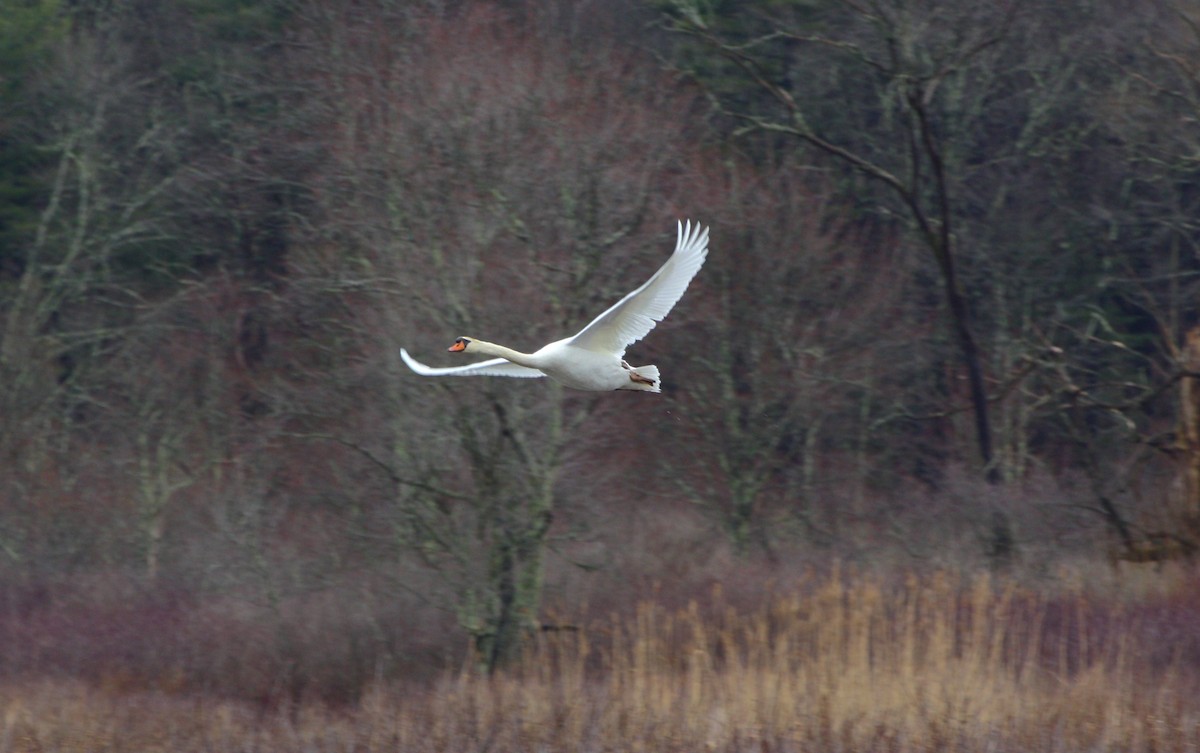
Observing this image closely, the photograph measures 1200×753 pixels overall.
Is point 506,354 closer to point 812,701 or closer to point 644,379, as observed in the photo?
point 644,379

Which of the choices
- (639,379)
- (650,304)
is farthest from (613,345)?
(650,304)

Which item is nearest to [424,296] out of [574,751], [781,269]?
[574,751]

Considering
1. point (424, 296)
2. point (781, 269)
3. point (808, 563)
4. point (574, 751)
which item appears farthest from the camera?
point (781, 269)

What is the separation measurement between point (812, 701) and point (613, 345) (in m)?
2.85

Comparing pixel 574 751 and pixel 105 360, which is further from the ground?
pixel 105 360

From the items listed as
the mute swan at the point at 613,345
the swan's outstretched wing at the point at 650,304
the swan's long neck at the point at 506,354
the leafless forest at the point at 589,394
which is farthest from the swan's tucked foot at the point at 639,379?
the leafless forest at the point at 589,394

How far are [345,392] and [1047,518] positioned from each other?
657cm

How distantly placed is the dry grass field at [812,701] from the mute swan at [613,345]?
240 cm

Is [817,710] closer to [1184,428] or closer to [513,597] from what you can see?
[513,597]

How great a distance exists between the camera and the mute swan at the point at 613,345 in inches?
337

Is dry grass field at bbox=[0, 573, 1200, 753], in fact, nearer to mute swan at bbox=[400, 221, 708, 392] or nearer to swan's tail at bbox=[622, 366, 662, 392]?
swan's tail at bbox=[622, 366, 662, 392]

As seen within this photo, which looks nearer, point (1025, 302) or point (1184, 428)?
point (1184, 428)

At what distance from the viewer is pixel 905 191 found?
15742 millimetres

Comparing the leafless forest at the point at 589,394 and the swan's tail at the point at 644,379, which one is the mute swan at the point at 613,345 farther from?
the leafless forest at the point at 589,394
